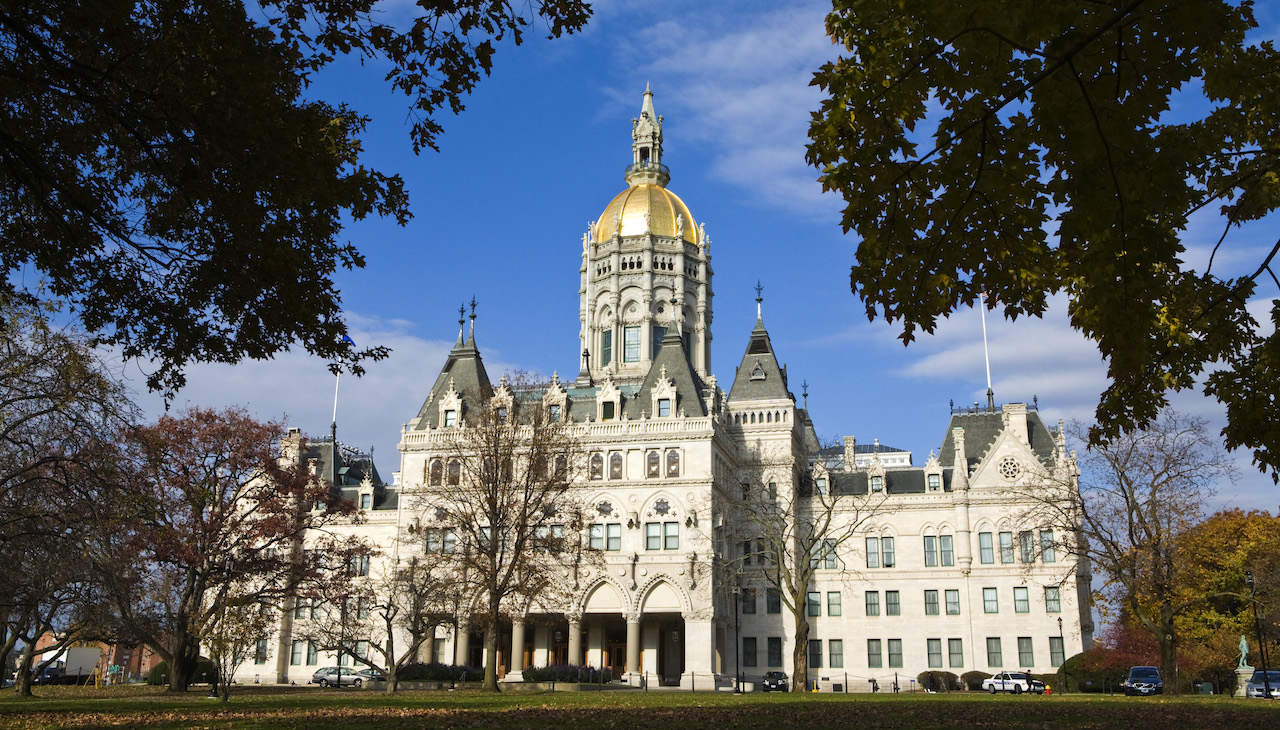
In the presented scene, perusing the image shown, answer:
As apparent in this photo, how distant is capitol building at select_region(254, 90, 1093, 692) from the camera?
190 ft

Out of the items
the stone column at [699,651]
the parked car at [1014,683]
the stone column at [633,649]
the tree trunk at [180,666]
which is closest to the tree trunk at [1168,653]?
the parked car at [1014,683]

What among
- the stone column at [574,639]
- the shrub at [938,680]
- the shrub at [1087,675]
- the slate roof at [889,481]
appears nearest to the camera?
the shrub at [1087,675]

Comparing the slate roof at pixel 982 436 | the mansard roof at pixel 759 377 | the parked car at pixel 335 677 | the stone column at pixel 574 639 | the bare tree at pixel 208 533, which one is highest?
Answer: the mansard roof at pixel 759 377

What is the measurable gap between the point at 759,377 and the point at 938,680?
22.0 m

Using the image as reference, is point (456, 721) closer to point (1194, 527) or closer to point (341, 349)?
point (341, 349)

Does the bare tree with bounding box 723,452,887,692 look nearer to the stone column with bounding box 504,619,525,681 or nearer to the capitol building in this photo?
the capitol building

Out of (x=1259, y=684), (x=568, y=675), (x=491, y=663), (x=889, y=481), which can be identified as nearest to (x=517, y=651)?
(x=568, y=675)

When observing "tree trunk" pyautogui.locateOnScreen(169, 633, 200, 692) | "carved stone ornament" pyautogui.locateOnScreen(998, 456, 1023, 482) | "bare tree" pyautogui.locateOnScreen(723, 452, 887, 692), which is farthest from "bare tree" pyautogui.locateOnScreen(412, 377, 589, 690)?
"carved stone ornament" pyautogui.locateOnScreen(998, 456, 1023, 482)

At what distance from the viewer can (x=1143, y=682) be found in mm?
45594

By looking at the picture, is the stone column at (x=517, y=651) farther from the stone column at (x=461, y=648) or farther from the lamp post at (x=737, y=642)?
the lamp post at (x=737, y=642)

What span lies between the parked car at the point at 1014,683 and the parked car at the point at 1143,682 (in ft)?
21.8

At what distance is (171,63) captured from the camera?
11.4 metres

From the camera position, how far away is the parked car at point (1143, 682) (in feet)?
149

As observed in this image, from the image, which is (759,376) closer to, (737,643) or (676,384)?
(676,384)
